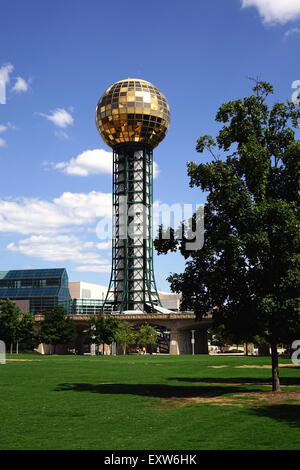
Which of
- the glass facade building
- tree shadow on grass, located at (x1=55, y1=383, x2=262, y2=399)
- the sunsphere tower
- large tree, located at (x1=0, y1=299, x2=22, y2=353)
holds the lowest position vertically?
tree shadow on grass, located at (x1=55, y1=383, x2=262, y2=399)

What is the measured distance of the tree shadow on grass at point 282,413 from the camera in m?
17.7

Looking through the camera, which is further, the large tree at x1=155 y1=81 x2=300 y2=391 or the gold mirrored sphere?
the gold mirrored sphere

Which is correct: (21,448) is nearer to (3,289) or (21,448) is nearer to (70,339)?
(70,339)

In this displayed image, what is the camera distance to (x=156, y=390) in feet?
92.1

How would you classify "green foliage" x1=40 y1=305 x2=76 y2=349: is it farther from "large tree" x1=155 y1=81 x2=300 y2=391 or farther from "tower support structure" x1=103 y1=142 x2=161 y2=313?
"large tree" x1=155 y1=81 x2=300 y2=391

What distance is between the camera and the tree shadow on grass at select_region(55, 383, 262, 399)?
25.9m

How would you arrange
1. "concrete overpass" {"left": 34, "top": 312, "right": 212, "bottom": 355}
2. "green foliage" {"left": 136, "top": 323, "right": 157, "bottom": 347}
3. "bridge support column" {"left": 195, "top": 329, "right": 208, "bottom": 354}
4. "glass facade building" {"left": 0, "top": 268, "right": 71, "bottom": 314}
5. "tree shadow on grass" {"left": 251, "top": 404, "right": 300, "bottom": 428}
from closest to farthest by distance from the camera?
"tree shadow on grass" {"left": 251, "top": 404, "right": 300, "bottom": 428}, "green foliage" {"left": 136, "top": 323, "right": 157, "bottom": 347}, "concrete overpass" {"left": 34, "top": 312, "right": 212, "bottom": 355}, "bridge support column" {"left": 195, "top": 329, "right": 208, "bottom": 354}, "glass facade building" {"left": 0, "top": 268, "right": 71, "bottom": 314}

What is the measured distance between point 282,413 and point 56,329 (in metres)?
76.2

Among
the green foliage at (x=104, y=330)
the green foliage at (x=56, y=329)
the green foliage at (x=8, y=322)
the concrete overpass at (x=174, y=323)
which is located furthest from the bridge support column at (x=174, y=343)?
the green foliage at (x=8, y=322)

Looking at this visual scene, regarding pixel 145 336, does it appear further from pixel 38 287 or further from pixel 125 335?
pixel 38 287

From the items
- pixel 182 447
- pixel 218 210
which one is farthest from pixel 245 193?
pixel 182 447

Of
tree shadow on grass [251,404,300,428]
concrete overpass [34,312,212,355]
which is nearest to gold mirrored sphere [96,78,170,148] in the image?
concrete overpass [34,312,212,355]

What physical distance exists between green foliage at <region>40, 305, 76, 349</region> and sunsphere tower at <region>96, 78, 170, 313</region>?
29.9 metres
